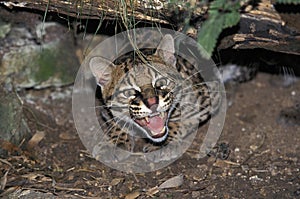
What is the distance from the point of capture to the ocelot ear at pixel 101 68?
15.2 feet

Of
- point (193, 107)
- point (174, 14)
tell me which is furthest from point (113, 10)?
point (193, 107)

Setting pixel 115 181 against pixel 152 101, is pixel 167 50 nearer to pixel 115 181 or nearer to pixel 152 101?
pixel 152 101

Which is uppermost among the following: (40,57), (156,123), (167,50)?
(167,50)

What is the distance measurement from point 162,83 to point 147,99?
0.29 meters

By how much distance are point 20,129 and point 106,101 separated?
0.85 meters

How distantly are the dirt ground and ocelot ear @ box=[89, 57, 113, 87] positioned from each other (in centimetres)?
71

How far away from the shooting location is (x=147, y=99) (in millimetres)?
4285

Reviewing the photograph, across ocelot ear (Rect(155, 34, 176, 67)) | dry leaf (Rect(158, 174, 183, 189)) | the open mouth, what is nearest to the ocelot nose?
the open mouth

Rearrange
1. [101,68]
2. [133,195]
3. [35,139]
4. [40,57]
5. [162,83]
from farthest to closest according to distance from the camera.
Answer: [40,57] < [35,139] < [101,68] < [162,83] < [133,195]

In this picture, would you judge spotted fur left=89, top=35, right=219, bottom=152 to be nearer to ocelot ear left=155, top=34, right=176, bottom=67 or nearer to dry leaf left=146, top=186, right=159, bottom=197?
ocelot ear left=155, top=34, right=176, bottom=67

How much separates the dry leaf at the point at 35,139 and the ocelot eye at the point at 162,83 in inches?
52.8

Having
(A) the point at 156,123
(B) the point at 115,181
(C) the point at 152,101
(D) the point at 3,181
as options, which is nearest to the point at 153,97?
(C) the point at 152,101

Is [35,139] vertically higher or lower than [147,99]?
lower

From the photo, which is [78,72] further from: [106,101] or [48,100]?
[106,101]
